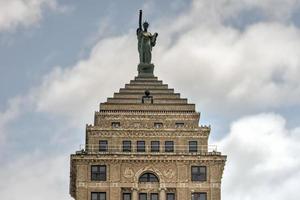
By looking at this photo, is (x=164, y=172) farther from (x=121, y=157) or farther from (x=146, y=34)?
(x=146, y=34)

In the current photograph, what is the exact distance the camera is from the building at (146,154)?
146250mm

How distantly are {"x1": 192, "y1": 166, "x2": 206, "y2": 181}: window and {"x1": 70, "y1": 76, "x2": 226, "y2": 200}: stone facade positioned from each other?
0.14 m

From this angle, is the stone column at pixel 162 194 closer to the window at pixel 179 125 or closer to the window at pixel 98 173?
the window at pixel 98 173

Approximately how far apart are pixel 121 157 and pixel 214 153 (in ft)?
41.7

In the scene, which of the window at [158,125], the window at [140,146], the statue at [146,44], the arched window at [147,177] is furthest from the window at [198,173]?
the statue at [146,44]

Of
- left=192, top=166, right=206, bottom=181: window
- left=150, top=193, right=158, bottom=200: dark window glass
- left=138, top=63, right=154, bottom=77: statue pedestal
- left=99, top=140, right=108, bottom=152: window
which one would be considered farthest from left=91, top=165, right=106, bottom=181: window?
left=138, top=63, right=154, bottom=77: statue pedestal

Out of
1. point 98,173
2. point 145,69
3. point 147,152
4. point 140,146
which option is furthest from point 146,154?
point 145,69

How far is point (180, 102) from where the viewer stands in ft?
507

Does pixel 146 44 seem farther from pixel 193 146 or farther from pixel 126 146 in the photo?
pixel 193 146

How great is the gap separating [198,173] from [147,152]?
7582 mm

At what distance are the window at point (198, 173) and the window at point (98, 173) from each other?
12.2 metres

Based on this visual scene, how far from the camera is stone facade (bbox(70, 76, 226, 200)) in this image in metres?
146

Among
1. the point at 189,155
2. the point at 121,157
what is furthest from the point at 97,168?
the point at 189,155

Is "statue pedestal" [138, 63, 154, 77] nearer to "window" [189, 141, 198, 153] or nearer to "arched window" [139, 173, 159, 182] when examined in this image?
"window" [189, 141, 198, 153]
